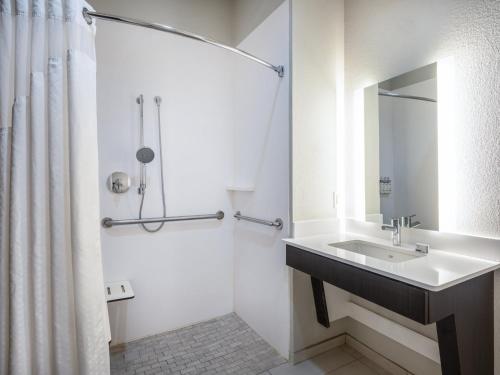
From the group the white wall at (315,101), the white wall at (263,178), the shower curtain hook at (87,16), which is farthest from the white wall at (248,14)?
the shower curtain hook at (87,16)

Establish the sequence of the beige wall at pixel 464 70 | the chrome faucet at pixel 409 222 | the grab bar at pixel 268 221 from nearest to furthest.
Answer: the beige wall at pixel 464 70 → the chrome faucet at pixel 409 222 → the grab bar at pixel 268 221

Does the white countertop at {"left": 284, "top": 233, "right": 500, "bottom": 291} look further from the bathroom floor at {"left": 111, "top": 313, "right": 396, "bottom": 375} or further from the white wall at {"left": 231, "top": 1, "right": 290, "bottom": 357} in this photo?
the bathroom floor at {"left": 111, "top": 313, "right": 396, "bottom": 375}

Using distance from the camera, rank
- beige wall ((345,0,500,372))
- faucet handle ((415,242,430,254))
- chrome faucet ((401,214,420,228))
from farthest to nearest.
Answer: chrome faucet ((401,214,420,228))
faucet handle ((415,242,430,254))
beige wall ((345,0,500,372))

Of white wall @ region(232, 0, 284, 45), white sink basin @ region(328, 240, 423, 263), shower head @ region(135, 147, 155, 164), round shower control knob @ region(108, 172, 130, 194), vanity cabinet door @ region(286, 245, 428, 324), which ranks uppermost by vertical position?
white wall @ region(232, 0, 284, 45)

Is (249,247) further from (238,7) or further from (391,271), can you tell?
(238,7)

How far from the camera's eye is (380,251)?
1.62 m

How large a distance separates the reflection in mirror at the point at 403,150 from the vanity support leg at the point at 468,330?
0.38 metres

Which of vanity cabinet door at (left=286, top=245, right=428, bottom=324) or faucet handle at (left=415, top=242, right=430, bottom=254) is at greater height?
faucet handle at (left=415, top=242, right=430, bottom=254)

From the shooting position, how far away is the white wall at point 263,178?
1848mm

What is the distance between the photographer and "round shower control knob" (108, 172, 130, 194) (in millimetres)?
1979

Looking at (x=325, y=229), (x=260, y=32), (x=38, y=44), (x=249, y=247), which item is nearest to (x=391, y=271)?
(x=325, y=229)

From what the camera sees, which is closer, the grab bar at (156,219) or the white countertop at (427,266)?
the white countertop at (427,266)

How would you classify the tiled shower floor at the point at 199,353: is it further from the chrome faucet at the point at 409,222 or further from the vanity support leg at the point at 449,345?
the chrome faucet at the point at 409,222

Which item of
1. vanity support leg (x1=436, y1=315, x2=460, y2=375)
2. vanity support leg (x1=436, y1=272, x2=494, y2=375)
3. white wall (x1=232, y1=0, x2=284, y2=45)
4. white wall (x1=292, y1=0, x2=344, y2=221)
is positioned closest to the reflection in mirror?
white wall (x1=292, y1=0, x2=344, y2=221)
